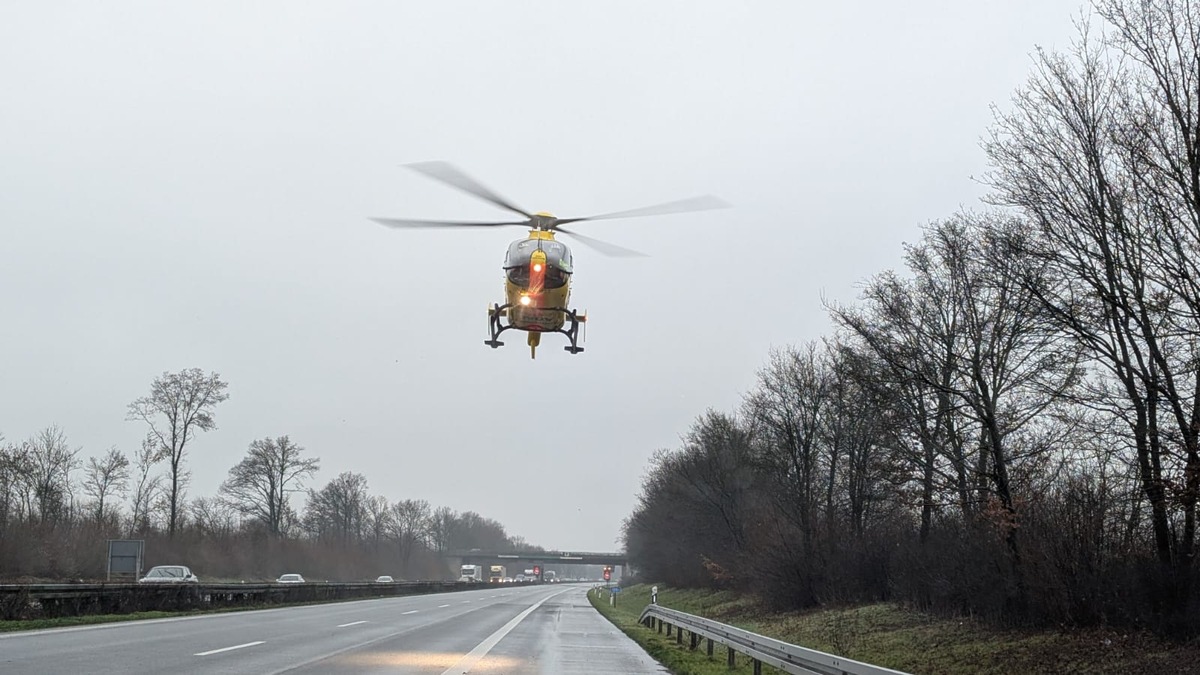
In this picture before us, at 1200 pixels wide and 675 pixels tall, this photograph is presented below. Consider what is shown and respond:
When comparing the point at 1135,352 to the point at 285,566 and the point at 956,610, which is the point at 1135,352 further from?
the point at 285,566

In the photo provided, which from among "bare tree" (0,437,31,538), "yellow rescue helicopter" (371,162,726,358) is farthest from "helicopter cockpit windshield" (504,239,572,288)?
"bare tree" (0,437,31,538)

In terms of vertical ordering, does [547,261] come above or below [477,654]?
above

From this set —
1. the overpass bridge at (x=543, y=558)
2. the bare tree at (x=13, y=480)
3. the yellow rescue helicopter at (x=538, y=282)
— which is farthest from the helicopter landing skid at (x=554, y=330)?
the overpass bridge at (x=543, y=558)

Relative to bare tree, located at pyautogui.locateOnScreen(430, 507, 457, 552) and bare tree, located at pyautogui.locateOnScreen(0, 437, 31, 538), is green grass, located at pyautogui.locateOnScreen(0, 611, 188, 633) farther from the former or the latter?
bare tree, located at pyautogui.locateOnScreen(430, 507, 457, 552)

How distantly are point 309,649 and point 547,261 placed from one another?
8291 mm

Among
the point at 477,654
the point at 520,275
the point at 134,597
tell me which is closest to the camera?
the point at 477,654

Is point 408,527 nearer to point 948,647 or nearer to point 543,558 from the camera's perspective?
point 543,558

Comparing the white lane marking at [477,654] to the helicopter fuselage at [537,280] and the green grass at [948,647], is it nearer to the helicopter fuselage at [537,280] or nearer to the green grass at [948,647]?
the green grass at [948,647]

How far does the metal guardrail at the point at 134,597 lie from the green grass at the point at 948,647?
13.5 m

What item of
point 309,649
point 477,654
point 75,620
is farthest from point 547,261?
point 75,620

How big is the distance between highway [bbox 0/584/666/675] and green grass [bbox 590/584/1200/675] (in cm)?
186

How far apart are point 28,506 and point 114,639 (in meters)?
45.3

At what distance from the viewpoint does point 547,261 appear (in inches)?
818

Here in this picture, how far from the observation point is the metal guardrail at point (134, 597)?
76.6 ft
